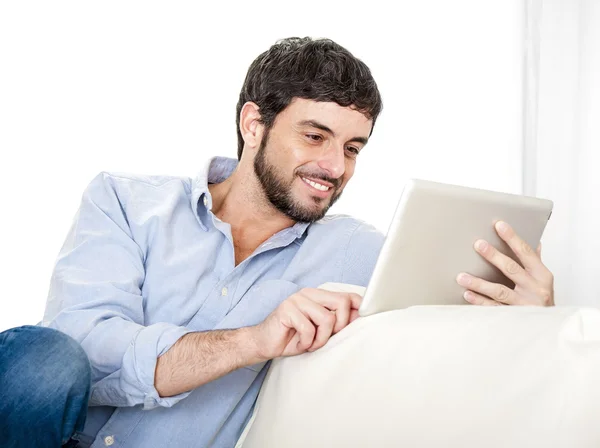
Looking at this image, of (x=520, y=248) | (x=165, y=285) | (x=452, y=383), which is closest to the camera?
(x=452, y=383)

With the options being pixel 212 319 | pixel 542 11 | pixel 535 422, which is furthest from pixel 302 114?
pixel 542 11

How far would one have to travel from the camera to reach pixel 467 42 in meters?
2.95

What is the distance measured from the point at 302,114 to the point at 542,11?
5.74ft

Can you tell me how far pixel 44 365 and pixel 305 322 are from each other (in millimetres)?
409

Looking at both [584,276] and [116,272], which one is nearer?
[116,272]

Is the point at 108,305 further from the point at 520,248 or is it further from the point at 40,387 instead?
the point at 520,248

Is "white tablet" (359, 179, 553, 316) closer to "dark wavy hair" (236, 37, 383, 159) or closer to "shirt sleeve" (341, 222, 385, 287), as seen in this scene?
"shirt sleeve" (341, 222, 385, 287)

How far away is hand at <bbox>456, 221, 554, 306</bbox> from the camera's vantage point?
1236mm

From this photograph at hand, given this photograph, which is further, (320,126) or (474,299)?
(320,126)

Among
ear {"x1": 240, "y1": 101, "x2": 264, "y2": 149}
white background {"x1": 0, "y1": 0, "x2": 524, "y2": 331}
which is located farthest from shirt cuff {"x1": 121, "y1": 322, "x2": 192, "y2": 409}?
white background {"x1": 0, "y1": 0, "x2": 524, "y2": 331}

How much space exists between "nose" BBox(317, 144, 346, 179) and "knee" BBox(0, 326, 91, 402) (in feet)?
2.62

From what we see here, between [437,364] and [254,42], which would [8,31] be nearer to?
[254,42]

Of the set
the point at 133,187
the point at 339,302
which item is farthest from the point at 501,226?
the point at 133,187

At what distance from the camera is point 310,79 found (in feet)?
5.85
